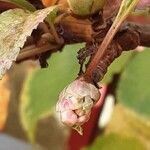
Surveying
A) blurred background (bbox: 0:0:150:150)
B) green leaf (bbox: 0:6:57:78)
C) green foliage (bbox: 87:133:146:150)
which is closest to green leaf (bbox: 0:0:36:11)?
green leaf (bbox: 0:6:57:78)

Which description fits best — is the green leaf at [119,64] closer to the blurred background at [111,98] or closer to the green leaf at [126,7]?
the blurred background at [111,98]

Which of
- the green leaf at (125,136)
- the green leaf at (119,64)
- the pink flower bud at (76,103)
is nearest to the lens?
the pink flower bud at (76,103)

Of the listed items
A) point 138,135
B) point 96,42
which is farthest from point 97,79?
point 138,135

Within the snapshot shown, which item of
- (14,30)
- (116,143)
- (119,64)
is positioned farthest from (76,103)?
(116,143)

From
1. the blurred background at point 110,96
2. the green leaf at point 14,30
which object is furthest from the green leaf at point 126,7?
the blurred background at point 110,96

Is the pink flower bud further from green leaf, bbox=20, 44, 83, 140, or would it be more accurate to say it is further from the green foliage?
the green foliage
